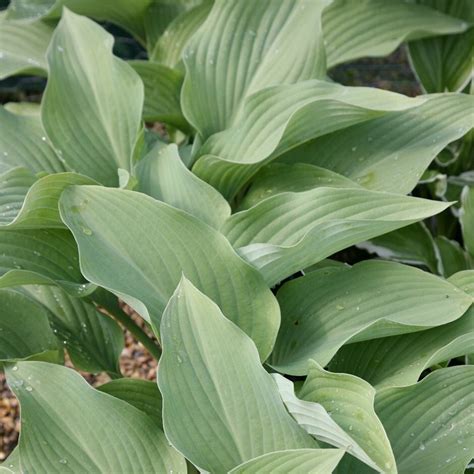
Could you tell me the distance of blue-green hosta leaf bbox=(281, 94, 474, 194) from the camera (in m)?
1.23

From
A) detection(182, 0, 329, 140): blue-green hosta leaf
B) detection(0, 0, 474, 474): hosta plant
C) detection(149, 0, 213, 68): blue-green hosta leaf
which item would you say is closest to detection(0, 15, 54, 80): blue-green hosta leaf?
detection(0, 0, 474, 474): hosta plant

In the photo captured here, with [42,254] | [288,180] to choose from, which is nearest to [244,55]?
[288,180]

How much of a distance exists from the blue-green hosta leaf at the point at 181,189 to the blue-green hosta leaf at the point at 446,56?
0.64 meters

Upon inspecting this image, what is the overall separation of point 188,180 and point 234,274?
183mm

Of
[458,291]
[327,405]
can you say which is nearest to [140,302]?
[327,405]

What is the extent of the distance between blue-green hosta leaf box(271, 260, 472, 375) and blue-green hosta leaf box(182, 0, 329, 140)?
0.37m

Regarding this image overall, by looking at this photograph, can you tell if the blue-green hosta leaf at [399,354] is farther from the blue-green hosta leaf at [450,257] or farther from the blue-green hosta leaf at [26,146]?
the blue-green hosta leaf at [26,146]

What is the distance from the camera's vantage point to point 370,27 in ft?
5.15

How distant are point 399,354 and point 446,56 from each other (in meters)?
0.79

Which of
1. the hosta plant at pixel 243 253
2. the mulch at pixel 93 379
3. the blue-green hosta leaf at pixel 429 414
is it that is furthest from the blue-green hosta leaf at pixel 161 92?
the blue-green hosta leaf at pixel 429 414

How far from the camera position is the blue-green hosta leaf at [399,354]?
3.27 ft

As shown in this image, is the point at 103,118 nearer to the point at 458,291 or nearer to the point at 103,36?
the point at 103,36

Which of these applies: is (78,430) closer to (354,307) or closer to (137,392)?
(137,392)

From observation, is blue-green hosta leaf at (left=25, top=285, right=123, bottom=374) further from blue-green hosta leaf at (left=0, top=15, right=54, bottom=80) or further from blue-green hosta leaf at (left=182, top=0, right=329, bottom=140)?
blue-green hosta leaf at (left=0, top=15, right=54, bottom=80)
